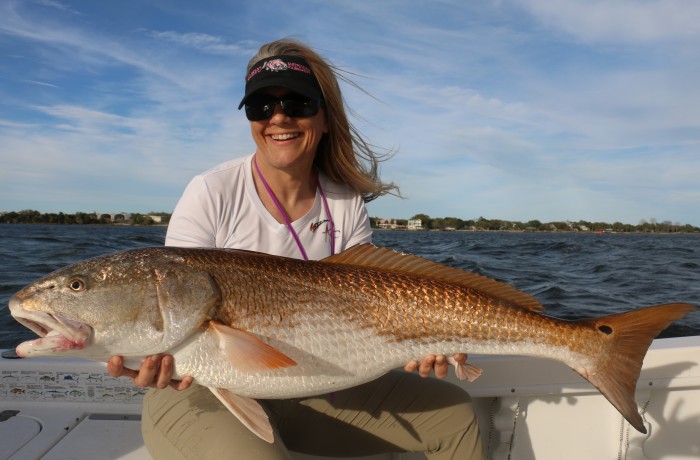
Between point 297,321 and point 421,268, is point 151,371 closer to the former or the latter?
point 297,321

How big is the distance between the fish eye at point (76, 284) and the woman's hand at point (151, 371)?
0.37m

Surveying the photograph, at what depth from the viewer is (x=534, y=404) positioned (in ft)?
13.6

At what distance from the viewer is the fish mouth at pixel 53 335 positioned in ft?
8.11

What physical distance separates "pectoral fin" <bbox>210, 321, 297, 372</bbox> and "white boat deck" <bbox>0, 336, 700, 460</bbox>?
1.80 meters

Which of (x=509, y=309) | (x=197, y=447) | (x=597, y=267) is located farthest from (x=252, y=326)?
(x=597, y=267)

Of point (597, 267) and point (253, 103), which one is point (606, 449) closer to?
point (253, 103)

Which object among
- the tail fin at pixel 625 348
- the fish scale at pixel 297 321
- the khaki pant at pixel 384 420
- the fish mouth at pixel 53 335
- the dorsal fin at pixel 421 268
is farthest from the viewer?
the khaki pant at pixel 384 420

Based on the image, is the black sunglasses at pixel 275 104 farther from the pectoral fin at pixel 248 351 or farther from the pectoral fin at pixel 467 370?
the pectoral fin at pixel 467 370

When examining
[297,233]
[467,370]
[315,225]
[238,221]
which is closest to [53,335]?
[238,221]

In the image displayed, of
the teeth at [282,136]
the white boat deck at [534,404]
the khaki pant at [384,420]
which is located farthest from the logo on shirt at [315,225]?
the white boat deck at [534,404]

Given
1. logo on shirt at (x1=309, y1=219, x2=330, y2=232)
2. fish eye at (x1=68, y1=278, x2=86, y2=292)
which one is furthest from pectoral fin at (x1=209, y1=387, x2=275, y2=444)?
logo on shirt at (x1=309, y1=219, x2=330, y2=232)

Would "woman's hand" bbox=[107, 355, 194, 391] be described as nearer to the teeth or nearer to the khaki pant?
the khaki pant

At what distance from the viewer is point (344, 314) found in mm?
2850

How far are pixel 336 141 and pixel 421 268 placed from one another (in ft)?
4.66
